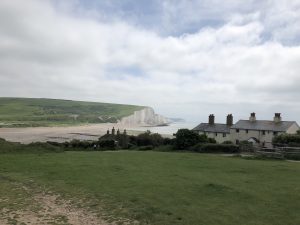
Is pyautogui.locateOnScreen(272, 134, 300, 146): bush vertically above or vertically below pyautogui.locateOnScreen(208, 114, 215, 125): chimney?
below

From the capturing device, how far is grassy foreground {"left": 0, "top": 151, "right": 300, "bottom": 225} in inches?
576

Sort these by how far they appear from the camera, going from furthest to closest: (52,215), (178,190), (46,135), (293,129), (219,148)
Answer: (46,135) → (293,129) → (219,148) → (178,190) → (52,215)

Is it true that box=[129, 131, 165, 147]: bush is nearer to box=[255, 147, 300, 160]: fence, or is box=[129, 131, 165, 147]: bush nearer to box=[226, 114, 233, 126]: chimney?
box=[226, 114, 233, 126]: chimney

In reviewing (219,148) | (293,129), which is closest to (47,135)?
(293,129)

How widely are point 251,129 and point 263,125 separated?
90.0 inches

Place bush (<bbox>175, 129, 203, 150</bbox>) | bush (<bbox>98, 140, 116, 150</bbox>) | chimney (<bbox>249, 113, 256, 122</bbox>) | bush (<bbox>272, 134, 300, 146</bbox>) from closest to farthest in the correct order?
1. bush (<bbox>272, 134, 300, 146</bbox>)
2. bush (<bbox>175, 129, 203, 150</bbox>)
3. bush (<bbox>98, 140, 116, 150</bbox>)
4. chimney (<bbox>249, 113, 256, 122</bbox>)

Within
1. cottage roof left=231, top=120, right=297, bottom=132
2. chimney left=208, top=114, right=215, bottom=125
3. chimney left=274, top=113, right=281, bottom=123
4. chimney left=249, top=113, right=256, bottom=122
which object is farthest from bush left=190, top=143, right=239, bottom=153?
chimney left=208, top=114, right=215, bottom=125

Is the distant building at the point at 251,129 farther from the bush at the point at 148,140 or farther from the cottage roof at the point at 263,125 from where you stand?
the bush at the point at 148,140

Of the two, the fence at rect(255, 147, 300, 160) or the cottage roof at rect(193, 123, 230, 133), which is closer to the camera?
the fence at rect(255, 147, 300, 160)

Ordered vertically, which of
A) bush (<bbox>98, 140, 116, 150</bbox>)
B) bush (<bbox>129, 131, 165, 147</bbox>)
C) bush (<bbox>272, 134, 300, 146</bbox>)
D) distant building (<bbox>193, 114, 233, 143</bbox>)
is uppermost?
distant building (<bbox>193, 114, 233, 143</bbox>)

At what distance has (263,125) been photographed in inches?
2707

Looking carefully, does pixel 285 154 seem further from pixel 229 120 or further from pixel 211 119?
pixel 211 119

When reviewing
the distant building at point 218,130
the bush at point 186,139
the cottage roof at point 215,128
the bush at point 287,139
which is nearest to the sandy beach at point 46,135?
the cottage roof at point 215,128

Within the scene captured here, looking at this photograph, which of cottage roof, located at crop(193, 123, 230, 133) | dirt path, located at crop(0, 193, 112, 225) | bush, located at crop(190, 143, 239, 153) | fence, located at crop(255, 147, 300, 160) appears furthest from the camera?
cottage roof, located at crop(193, 123, 230, 133)
